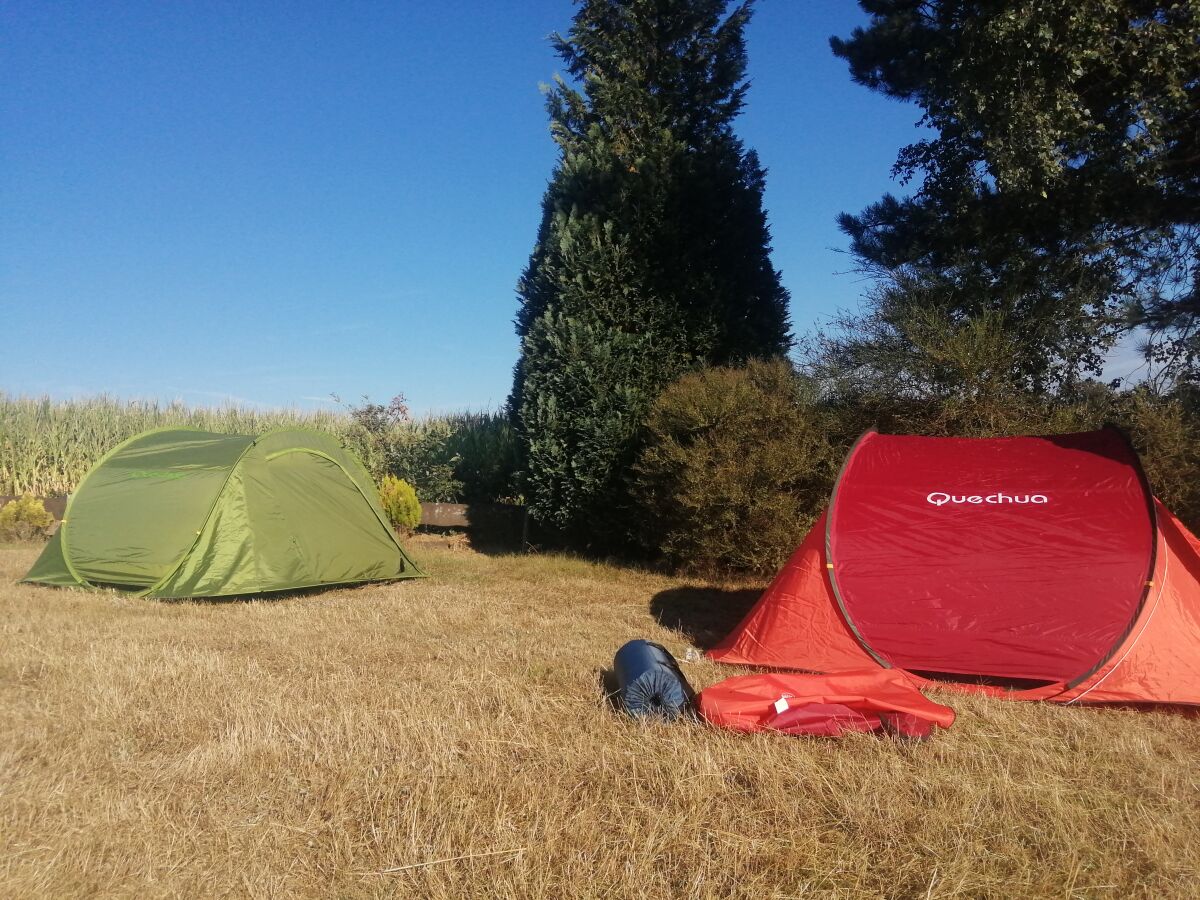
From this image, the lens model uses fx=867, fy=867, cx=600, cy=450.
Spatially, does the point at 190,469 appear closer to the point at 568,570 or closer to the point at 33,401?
the point at 568,570

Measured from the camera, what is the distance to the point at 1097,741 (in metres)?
4.52

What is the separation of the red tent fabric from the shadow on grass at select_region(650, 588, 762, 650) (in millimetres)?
1812

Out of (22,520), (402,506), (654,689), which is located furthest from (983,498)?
(22,520)

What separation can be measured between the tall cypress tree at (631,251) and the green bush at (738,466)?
1090 mm

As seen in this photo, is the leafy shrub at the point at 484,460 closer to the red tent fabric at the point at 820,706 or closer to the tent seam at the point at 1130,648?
the red tent fabric at the point at 820,706

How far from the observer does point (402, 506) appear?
12.1 m

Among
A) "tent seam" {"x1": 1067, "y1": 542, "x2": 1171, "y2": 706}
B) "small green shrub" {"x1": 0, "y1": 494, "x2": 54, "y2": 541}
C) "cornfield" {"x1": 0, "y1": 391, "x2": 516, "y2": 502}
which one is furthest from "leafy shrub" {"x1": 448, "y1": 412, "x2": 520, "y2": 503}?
"tent seam" {"x1": 1067, "y1": 542, "x2": 1171, "y2": 706}

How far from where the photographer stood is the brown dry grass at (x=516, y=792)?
10.4 feet

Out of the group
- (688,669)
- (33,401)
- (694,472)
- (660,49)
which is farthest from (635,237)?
(33,401)

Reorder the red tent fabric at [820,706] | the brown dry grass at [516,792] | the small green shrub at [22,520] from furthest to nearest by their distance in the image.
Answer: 1. the small green shrub at [22,520]
2. the red tent fabric at [820,706]
3. the brown dry grass at [516,792]

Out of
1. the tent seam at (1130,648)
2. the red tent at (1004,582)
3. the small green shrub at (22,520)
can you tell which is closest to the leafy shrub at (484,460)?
the small green shrub at (22,520)

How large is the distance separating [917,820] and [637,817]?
1157mm

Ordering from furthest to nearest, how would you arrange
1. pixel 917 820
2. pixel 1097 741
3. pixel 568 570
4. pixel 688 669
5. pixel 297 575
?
1. pixel 568 570
2. pixel 297 575
3. pixel 688 669
4. pixel 1097 741
5. pixel 917 820

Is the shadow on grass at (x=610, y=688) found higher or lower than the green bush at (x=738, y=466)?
lower
